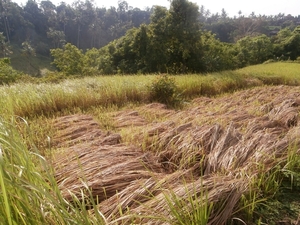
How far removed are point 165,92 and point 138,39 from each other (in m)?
8.34

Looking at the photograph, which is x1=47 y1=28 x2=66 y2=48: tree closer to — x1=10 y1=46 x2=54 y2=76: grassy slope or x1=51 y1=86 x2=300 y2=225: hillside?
x1=10 y1=46 x2=54 y2=76: grassy slope

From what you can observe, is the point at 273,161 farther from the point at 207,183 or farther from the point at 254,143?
the point at 207,183

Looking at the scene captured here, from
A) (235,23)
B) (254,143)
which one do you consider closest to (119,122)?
(254,143)

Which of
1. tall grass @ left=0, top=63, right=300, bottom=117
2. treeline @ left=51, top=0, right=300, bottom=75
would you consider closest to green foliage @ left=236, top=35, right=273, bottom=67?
treeline @ left=51, top=0, right=300, bottom=75

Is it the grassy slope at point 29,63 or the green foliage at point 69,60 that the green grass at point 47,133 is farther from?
the grassy slope at point 29,63

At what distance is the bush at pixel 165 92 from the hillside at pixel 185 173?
7.55ft

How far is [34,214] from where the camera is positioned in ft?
2.57

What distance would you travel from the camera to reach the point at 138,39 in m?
12.2

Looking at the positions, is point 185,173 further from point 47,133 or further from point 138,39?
point 138,39

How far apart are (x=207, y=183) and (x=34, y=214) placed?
39.2 inches

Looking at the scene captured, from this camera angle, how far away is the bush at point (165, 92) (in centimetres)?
498

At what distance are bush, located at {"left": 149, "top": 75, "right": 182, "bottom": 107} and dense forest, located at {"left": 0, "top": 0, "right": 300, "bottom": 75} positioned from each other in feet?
14.8

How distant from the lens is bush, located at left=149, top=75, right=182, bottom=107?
4.98 meters

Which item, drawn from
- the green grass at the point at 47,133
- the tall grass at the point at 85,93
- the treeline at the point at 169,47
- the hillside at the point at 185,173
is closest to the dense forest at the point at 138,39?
the treeline at the point at 169,47
